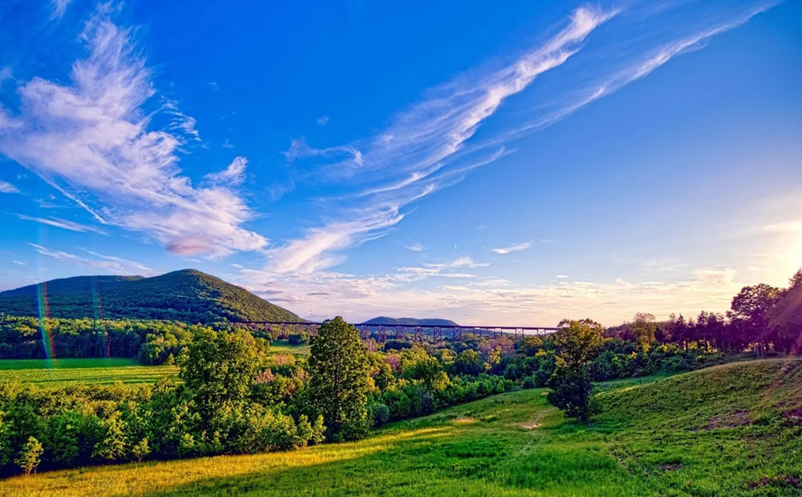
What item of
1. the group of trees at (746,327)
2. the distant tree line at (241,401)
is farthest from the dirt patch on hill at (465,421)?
the group of trees at (746,327)

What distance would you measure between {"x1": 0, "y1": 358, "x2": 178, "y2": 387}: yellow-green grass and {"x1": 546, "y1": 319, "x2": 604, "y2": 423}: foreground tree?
68.2m

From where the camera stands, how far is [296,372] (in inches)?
2894

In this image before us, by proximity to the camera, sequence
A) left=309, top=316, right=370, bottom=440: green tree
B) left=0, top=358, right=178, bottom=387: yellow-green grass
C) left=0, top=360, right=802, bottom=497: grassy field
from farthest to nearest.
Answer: left=0, top=358, right=178, bottom=387: yellow-green grass < left=309, top=316, right=370, bottom=440: green tree < left=0, top=360, right=802, bottom=497: grassy field

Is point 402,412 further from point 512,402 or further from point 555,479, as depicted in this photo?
point 555,479

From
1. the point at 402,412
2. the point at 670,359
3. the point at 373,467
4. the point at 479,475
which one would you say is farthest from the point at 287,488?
the point at 670,359

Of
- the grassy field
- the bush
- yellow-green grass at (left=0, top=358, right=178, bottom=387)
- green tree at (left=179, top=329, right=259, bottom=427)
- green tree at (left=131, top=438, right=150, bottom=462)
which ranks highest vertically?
green tree at (left=179, top=329, right=259, bottom=427)

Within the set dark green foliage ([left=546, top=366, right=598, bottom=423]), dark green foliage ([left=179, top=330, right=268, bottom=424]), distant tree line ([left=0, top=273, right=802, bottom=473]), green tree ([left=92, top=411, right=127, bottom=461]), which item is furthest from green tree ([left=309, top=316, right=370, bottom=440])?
dark green foliage ([left=546, top=366, right=598, bottom=423])

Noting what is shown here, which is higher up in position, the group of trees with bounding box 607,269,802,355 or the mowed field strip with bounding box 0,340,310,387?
the group of trees with bounding box 607,269,802,355

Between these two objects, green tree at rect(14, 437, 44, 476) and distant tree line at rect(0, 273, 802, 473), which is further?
distant tree line at rect(0, 273, 802, 473)

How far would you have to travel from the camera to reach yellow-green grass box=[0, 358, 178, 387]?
73.0 meters

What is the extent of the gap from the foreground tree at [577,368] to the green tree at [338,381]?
20580mm

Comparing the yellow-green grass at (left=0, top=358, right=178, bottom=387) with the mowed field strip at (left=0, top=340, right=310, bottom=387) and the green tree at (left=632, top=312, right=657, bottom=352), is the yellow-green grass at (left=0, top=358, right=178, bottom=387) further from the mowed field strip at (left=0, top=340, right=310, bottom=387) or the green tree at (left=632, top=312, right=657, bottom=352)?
the green tree at (left=632, top=312, right=657, bottom=352)

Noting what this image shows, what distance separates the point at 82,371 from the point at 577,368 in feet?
346

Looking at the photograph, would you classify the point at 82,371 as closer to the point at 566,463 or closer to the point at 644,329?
the point at 566,463
